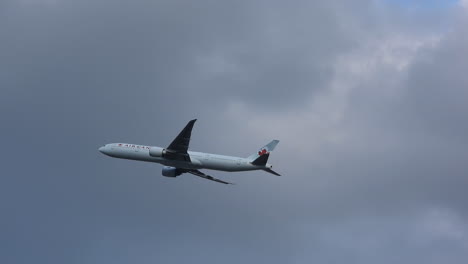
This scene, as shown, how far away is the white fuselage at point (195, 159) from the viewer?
9800cm

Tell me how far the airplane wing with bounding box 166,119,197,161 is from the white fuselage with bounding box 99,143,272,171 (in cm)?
113

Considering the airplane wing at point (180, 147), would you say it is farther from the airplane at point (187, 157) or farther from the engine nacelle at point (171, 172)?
the engine nacelle at point (171, 172)

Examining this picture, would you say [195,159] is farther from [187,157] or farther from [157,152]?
[157,152]

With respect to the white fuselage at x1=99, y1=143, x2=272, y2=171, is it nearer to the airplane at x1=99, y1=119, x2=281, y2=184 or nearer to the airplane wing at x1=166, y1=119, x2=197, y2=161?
the airplane at x1=99, y1=119, x2=281, y2=184

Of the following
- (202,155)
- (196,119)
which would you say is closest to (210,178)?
(202,155)

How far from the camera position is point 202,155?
3915 inches

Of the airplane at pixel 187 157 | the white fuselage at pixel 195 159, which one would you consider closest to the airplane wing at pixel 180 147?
the airplane at pixel 187 157

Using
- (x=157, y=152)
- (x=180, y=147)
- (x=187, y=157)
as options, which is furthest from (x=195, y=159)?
(x=157, y=152)

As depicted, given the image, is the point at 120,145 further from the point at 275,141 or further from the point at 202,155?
the point at 275,141

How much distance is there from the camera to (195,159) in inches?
3912

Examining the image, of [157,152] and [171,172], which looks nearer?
[157,152]

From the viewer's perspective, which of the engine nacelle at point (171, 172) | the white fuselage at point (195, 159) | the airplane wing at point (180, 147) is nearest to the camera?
the airplane wing at point (180, 147)

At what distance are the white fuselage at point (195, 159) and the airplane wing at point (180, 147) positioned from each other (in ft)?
3.70

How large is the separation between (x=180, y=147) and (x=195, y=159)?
3.10 metres
